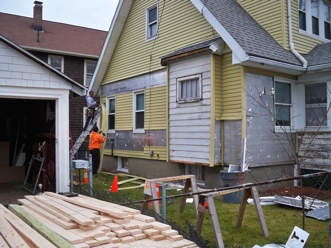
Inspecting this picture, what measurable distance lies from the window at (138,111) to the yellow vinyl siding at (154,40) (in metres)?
1.00

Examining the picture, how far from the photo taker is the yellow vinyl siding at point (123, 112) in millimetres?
14438

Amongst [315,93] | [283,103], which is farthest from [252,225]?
[315,93]

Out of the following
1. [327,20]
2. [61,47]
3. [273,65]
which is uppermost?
[61,47]

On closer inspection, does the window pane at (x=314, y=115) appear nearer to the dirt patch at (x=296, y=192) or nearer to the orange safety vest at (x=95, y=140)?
the dirt patch at (x=296, y=192)

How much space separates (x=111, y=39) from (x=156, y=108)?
4.85 meters

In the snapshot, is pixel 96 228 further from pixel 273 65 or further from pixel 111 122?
pixel 111 122

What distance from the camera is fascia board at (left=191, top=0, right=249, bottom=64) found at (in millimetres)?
8769

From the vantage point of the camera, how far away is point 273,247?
4.96 metres

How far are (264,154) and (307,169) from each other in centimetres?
162

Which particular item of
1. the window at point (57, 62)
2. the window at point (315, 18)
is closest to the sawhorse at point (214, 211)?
the window at point (315, 18)

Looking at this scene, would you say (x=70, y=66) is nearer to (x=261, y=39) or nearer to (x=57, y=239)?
(x=261, y=39)

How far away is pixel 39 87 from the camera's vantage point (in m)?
8.50

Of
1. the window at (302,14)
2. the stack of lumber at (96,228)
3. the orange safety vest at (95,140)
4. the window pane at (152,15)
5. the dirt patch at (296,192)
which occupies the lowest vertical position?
the dirt patch at (296,192)

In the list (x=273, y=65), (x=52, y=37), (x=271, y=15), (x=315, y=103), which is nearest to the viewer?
(x=273, y=65)
